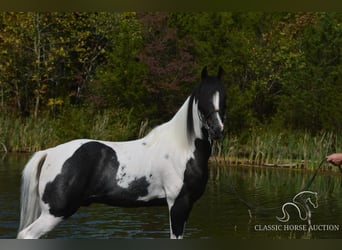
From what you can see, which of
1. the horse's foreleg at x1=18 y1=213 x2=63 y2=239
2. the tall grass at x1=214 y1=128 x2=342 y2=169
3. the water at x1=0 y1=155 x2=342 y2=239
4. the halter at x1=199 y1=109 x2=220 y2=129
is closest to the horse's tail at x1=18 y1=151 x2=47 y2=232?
the horse's foreleg at x1=18 y1=213 x2=63 y2=239

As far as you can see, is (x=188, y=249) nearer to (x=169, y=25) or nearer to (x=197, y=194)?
(x=197, y=194)

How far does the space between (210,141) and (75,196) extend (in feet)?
3.58

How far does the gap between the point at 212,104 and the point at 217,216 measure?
3971 mm

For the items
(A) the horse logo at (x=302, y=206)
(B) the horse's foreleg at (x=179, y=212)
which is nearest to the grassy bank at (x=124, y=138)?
(A) the horse logo at (x=302, y=206)

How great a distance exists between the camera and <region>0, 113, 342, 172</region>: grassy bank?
499 inches

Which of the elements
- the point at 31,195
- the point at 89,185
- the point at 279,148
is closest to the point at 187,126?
the point at 89,185

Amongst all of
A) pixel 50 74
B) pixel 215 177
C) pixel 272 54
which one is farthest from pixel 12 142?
pixel 272 54

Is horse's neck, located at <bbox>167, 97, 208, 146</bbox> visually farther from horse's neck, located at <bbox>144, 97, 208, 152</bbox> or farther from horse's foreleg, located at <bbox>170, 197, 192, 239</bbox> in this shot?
horse's foreleg, located at <bbox>170, 197, 192, 239</bbox>

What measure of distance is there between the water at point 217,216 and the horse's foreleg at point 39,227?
6.12 feet

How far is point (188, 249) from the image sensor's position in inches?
204

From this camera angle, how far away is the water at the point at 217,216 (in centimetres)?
779

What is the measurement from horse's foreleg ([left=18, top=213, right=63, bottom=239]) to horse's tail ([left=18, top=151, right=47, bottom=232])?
5.1 inches

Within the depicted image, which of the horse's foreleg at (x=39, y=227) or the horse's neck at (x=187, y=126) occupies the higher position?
the horse's neck at (x=187, y=126)

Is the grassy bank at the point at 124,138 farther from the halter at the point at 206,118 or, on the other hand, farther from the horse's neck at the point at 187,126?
the halter at the point at 206,118
